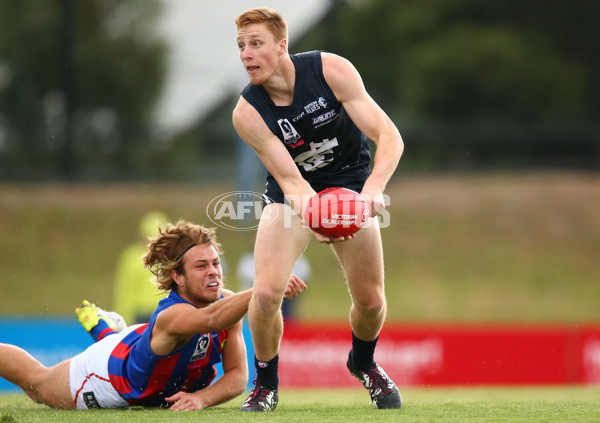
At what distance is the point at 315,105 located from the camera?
5.01m

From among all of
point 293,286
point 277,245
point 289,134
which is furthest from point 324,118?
point 293,286

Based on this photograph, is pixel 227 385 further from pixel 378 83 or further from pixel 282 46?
pixel 378 83

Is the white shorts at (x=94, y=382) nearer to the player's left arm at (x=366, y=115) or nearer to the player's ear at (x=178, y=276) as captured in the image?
the player's ear at (x=178, y=276)

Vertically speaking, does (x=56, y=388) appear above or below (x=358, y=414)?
above

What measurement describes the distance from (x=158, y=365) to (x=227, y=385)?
44 centimetres

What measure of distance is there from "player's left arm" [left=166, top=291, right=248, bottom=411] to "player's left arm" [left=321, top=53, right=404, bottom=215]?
1.32 meters

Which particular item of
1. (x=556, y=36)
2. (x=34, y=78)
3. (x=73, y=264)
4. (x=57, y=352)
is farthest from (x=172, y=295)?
(x=556, y=36)

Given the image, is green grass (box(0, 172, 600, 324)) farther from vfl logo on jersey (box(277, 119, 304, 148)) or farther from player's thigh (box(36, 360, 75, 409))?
vfl logo on jersey (box(277, 119, 304, 148))

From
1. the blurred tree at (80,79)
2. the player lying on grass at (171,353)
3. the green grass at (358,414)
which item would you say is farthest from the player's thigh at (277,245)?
the blurred tree at (80,79)

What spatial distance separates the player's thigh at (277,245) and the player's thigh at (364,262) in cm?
26

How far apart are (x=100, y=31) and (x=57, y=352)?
690 inches

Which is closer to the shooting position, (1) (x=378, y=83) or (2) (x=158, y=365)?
(2) (x=158, y=365)

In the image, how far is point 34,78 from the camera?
2391 cm

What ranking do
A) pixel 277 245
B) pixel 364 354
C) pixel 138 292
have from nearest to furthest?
1. pixel 277 245
2. pixel 364 354
3. pixel 138 292
